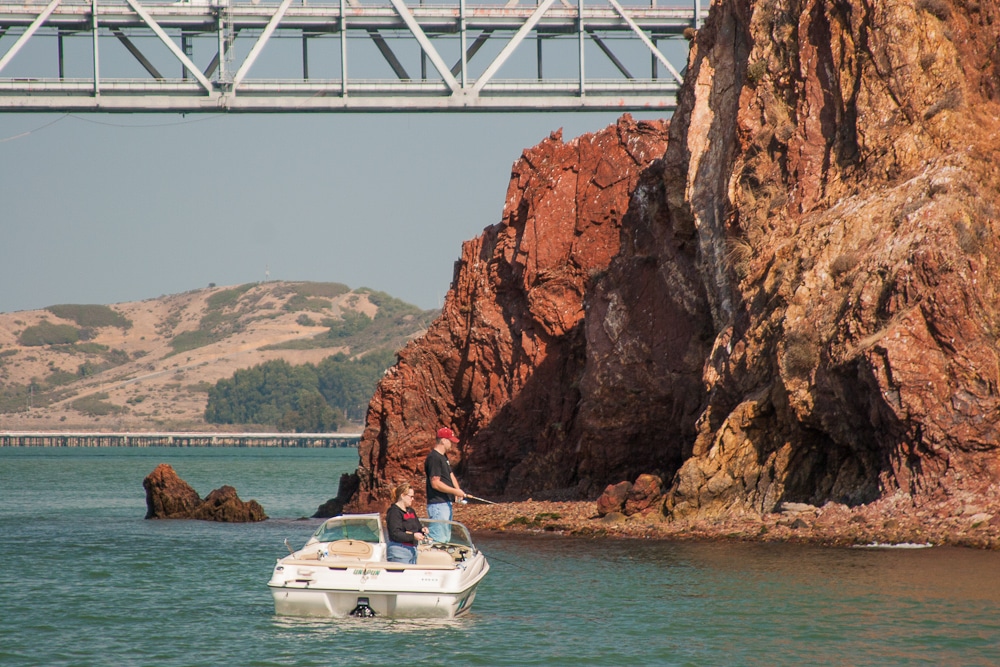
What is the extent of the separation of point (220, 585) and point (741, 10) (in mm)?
22896

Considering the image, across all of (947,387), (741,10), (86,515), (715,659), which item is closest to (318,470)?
(86,515)

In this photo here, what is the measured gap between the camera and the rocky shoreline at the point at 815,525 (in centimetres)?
2664

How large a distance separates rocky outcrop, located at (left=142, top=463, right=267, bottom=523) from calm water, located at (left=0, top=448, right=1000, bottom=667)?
41.5 feet

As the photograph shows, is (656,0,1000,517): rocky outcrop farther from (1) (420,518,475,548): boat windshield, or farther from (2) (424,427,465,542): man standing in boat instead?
(1) (420,518,475,548): boat windshield

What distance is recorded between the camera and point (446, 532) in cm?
2125

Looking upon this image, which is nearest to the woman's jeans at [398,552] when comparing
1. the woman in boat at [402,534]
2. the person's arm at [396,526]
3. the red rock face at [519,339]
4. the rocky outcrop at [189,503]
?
the woman in boat at [402,534]

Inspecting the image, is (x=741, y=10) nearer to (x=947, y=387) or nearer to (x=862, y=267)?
(x=862, y=267)

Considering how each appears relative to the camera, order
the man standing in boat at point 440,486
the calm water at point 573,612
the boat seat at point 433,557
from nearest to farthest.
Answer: the calm water at point 573,612 < the boat seat at point 433,557 < the man standing in boat at point 440,486

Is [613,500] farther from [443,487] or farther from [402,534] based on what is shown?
[402,534]

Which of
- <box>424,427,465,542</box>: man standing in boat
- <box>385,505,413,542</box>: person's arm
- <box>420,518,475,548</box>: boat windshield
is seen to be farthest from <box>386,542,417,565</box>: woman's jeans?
<box>424,427,465,542</box>: man standing in boat

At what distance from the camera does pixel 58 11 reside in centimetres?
4869

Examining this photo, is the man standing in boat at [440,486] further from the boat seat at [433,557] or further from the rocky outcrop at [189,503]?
the rocky outcrop at [189,503]

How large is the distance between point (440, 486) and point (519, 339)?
1045 inches

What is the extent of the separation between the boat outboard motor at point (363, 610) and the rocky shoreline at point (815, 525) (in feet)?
40.6
